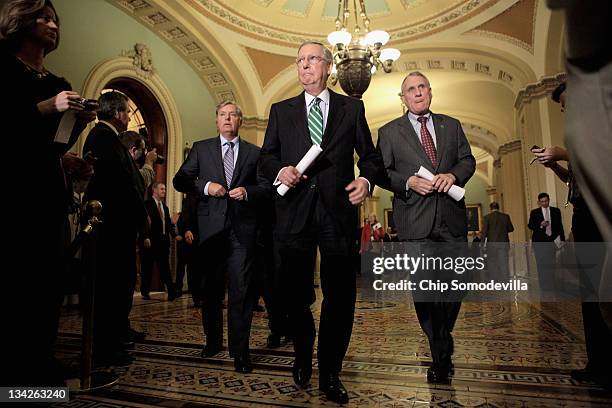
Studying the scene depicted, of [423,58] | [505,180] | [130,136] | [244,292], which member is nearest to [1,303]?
[244,292]

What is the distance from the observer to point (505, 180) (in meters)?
12.2

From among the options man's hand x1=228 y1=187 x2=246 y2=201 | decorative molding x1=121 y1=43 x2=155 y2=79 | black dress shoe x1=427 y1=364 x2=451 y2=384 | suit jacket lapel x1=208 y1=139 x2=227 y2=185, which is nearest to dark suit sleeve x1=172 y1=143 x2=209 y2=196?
suit jacket lapel x1=208 y1=139 x2=227 y2=185

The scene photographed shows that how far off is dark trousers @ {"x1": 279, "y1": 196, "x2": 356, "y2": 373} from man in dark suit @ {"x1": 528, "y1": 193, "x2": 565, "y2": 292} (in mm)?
5547

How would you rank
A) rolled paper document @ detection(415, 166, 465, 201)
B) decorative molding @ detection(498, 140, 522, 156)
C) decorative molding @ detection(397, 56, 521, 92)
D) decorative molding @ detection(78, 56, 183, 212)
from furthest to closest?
decorative molding @ detection(498, 140, 522, 156), decorative molding @ detection(397, 56, 521, 92), decorative molding @ detection(78, 56, 183, 212), rolled paper document @ detection(415, 166, 465, 201)

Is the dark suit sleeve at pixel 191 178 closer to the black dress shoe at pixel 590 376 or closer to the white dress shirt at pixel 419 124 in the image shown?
the white dress shirt at pixel 419 124

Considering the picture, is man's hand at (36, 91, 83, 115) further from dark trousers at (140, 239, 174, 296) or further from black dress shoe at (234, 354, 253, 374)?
dark trousers at (140, 239, 174, 296)

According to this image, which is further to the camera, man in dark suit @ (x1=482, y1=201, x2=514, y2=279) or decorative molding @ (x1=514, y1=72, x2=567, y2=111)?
man in dark suit @ (x1=482, y1=201, x2=514, y2=279)

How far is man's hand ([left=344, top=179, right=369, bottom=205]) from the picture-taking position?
1.76 meters

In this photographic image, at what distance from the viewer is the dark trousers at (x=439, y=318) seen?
198 cm

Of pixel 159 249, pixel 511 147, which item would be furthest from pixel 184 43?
pixel 511 147

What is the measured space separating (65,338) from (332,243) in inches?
96.2

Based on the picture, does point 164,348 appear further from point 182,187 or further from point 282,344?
point 182,187

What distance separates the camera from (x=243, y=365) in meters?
2.18

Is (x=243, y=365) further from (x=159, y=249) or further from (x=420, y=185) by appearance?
(x=159, y=249)
